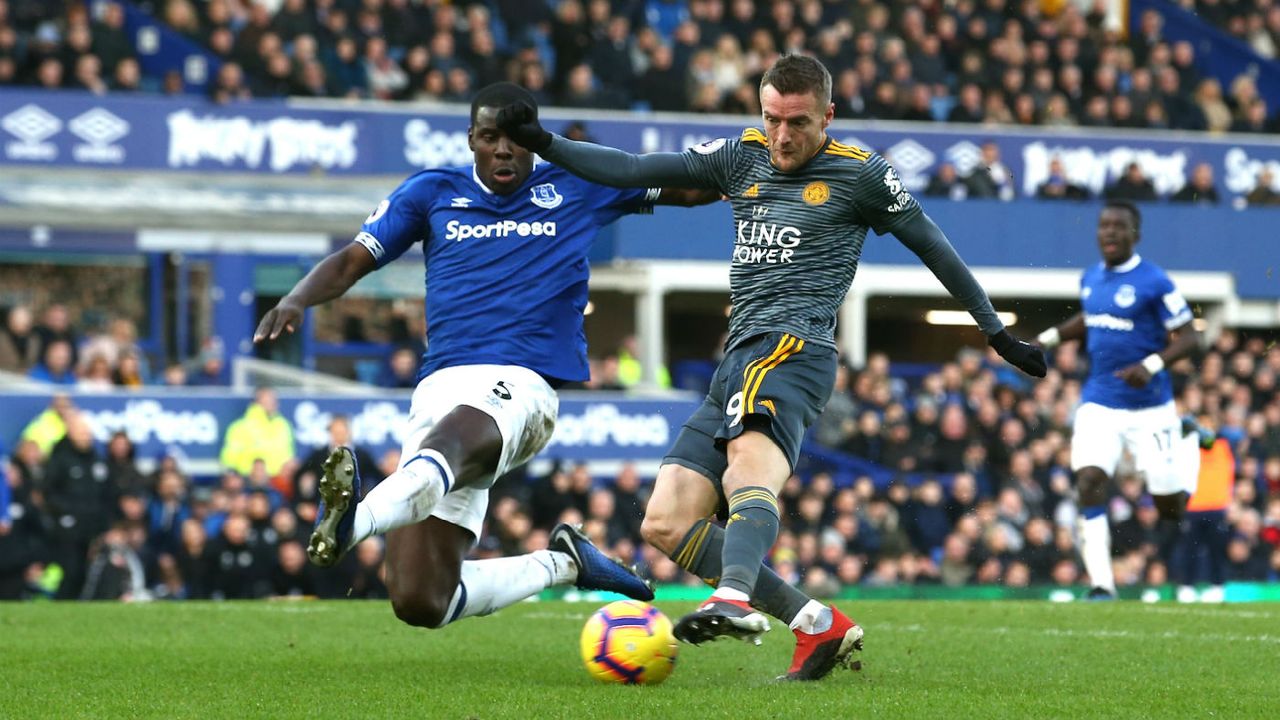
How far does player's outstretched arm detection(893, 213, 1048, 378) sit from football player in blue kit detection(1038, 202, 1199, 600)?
5.59 m

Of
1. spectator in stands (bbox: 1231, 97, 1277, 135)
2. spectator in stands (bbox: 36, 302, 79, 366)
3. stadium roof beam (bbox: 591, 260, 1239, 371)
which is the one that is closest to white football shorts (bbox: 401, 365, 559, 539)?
spectator in stands (bbox: 36, 302, 79, 366)

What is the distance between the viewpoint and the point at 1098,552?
Answer: 502 inches

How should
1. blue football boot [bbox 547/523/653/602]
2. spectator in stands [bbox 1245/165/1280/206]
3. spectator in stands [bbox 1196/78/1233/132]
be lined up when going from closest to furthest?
blue football boot [bbox 547/523/653/602] → spectator in stands [bbox 1245/165/1280/206] → spectator in stands [bbox 1196/78/1233/132]

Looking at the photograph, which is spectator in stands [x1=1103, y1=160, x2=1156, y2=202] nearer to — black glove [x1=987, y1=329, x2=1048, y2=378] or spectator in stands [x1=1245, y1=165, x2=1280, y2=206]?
spectator in stands [x1=1245, y1=165, x2=1280, y2=206]

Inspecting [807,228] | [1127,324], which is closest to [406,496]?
[807,228]

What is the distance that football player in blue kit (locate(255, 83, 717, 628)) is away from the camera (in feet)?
24.4

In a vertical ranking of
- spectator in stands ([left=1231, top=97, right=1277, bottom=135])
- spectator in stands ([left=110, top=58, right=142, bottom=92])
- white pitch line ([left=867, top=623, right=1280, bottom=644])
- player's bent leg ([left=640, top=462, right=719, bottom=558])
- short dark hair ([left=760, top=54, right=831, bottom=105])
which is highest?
spectator in stands ([left=1231, top=97, right=1277, bottom=135])

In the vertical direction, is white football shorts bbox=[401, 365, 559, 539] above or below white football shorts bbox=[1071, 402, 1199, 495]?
above

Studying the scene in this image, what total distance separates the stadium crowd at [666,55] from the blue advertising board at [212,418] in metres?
4.19

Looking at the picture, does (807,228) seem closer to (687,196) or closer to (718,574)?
(687,196)

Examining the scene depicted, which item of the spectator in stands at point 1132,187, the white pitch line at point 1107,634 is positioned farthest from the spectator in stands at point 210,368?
the white pitch line at point 1107,634

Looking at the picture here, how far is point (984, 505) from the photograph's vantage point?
19.1m

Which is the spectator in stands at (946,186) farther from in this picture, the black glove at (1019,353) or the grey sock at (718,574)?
the grey sock at (718,574)

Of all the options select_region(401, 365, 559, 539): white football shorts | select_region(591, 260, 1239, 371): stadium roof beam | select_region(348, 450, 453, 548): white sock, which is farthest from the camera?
select_region(591, 260, 1239, 371): stadium roof beam
